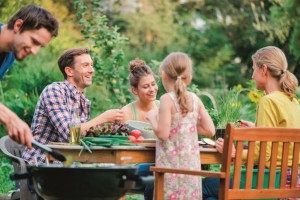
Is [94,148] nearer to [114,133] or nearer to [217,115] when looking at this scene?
[114,133]

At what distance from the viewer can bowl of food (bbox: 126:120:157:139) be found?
495cm

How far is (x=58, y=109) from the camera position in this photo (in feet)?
16.6

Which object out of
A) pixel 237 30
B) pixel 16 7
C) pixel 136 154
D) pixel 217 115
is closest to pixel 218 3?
pixel 237 30

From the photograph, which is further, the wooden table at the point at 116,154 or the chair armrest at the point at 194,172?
the wooden table at the point at 116,154

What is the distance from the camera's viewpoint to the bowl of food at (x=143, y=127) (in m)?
4.95

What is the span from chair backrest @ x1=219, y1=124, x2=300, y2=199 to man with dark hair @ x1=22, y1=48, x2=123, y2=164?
1.19 meters

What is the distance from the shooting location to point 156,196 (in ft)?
13.8

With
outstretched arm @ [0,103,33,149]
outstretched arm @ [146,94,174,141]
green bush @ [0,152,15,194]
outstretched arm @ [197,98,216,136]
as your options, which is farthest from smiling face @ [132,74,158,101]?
green bush @ [0,152,15,194]

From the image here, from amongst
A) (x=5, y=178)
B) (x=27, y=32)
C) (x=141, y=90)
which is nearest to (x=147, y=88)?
(x=141, y=90)

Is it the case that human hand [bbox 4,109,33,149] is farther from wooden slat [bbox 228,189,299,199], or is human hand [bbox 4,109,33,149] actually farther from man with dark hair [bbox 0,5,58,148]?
wooden slat [bbox 228,189,299,199]

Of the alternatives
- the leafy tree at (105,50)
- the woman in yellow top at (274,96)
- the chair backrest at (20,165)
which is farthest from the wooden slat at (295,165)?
the leafy tree at (105,50)

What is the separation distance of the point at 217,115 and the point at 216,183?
1108mm

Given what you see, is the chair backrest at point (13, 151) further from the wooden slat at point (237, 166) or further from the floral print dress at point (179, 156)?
the wooden slat at point (237, 166)

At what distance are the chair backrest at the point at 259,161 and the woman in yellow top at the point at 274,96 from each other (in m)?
0.28
